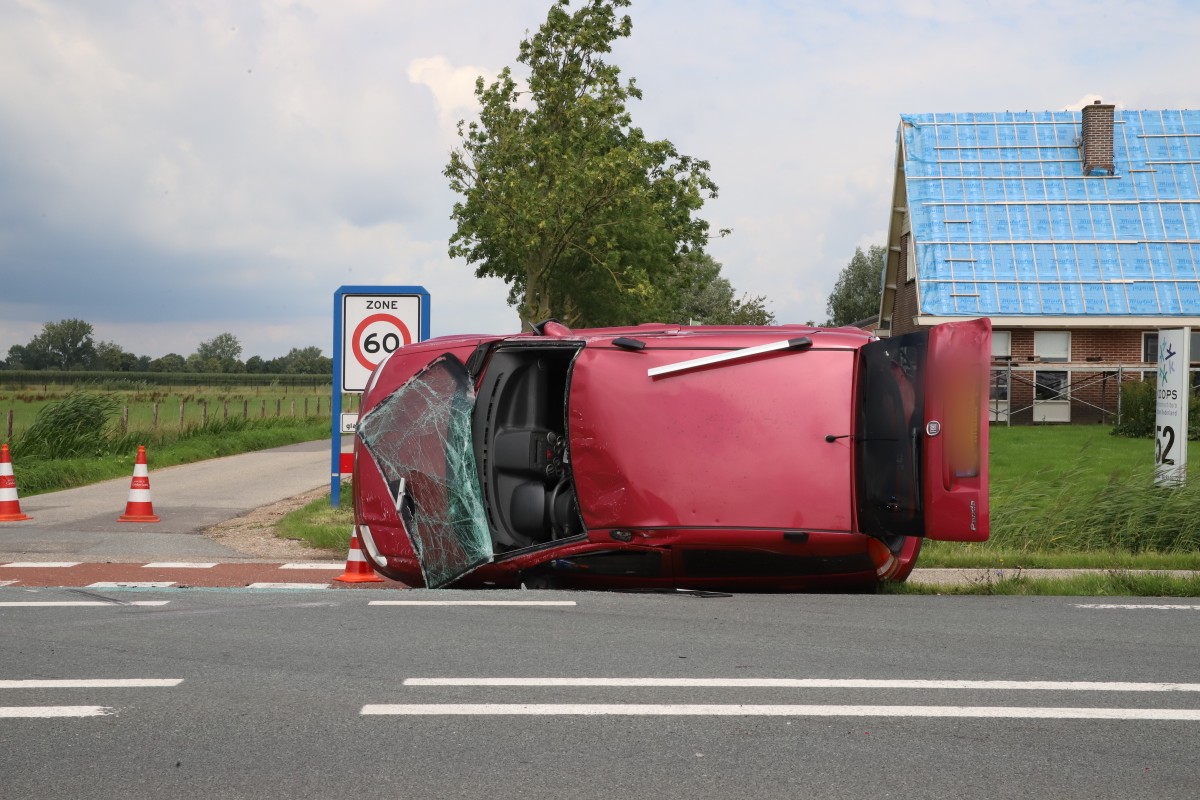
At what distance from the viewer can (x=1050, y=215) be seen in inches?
1464

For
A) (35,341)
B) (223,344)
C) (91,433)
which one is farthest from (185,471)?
(223,344)

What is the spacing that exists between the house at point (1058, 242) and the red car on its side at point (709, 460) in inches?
1091

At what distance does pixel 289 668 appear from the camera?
19.1ft

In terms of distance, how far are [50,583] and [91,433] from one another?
14.9 metres

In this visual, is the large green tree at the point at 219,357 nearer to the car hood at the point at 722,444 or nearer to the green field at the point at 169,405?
the green field at the point at 169,405

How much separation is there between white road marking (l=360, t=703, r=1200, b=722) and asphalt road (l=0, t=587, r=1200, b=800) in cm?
2

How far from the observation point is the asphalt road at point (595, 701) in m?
4.24

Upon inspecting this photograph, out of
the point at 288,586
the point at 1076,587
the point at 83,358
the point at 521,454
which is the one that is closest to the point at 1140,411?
the point at 1076,587

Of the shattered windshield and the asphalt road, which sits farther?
the shattered windshield

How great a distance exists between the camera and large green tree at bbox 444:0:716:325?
3111 centimetres

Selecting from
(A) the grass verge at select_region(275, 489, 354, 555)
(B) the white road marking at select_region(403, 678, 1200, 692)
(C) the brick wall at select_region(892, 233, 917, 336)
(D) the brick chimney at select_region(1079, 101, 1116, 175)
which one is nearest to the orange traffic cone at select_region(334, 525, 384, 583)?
(A) the grass verge at select_region(275, 489, 354, 555)

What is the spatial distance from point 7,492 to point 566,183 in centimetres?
1853

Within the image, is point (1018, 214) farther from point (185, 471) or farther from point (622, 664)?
point (622, 664)

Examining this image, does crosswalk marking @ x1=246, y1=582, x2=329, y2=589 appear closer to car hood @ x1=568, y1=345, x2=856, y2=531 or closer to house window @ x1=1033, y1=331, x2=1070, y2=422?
car hood @ x1=568, y1=345, x2=856, y2=531
